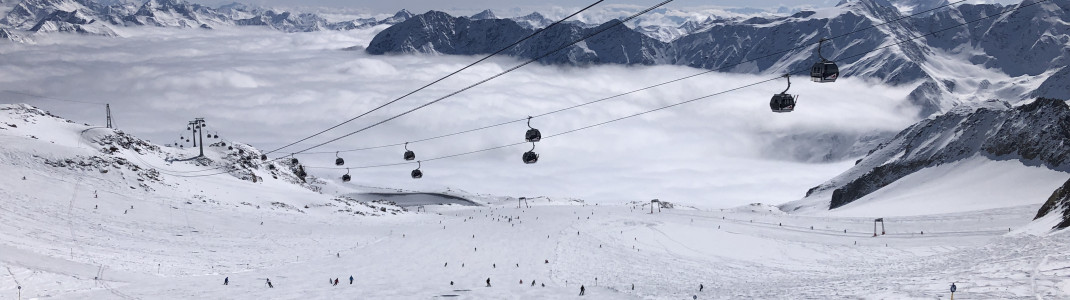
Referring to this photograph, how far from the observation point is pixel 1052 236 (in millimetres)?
36906

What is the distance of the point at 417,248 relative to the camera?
210 feet

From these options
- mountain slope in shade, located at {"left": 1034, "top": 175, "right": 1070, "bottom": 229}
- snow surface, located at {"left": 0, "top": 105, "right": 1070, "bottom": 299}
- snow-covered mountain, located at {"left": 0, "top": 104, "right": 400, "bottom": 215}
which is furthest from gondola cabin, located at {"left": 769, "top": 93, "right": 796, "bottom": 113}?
snow-covered mountain, located at {"left": 0, "top": 104, "right": 400, "bottom": 215}

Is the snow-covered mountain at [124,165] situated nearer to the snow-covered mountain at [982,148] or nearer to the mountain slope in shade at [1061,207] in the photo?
the mountain slope in shade at [1061,207]

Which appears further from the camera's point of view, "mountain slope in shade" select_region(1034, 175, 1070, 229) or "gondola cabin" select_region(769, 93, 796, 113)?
"mountain slope in shade" select_region(1034, 175, 1070, 229)

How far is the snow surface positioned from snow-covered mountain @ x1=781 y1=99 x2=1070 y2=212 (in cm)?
4297

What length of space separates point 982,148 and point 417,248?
117720 millimetres

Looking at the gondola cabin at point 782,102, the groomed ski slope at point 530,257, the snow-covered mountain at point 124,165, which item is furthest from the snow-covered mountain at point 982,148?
the snow-covered mountain at point 124,165

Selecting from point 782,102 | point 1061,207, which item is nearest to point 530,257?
point 782,102

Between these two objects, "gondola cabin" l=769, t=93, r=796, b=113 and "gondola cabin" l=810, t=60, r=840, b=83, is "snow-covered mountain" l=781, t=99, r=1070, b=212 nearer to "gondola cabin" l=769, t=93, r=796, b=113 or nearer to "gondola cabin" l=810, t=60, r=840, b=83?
"gondola cabin" l=769, t=93, r=796, b=113

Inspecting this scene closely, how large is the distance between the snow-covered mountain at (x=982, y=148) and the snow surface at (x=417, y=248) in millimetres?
42975

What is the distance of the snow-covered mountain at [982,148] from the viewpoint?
11556 cm

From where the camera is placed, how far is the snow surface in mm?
36406

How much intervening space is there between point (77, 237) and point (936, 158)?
148 m

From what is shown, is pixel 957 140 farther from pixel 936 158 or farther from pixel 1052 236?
pixel 1052 236
